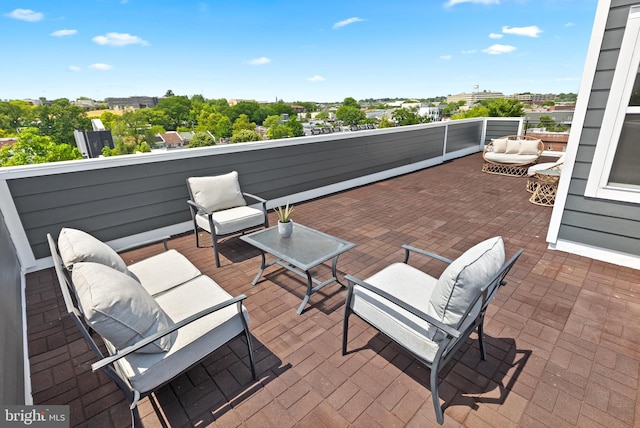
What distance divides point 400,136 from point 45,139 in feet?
82.0

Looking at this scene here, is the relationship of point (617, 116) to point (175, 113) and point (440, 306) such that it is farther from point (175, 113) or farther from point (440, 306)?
point (175, 113)

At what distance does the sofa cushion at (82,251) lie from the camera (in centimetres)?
163

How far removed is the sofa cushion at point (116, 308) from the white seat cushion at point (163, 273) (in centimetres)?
65

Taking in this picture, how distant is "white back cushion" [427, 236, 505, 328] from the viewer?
1416 millimetres

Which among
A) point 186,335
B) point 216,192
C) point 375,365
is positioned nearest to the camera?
point 186,335

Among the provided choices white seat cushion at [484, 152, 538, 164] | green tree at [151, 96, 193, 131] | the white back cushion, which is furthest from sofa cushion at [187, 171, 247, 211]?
green tree at [151, 96, 193, 131]

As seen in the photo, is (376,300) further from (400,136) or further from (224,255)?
(400,136)

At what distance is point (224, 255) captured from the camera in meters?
3.53

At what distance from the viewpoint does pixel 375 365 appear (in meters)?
1.96

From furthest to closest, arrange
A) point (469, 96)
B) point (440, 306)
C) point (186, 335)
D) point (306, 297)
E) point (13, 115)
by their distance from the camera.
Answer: point (469, 96), point (13, 115), point (306, 297), point (186, 335), point (440, 306)

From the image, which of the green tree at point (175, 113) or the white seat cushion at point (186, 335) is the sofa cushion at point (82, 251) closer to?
the white seat cushion at point (186, 335)

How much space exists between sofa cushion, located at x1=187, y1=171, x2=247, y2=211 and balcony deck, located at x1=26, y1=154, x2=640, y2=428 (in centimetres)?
74

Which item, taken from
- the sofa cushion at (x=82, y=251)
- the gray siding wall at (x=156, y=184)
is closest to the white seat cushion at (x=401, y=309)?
the sofa cushion at (x=82, y=251)

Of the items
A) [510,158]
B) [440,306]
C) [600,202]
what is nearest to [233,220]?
[440,306]
